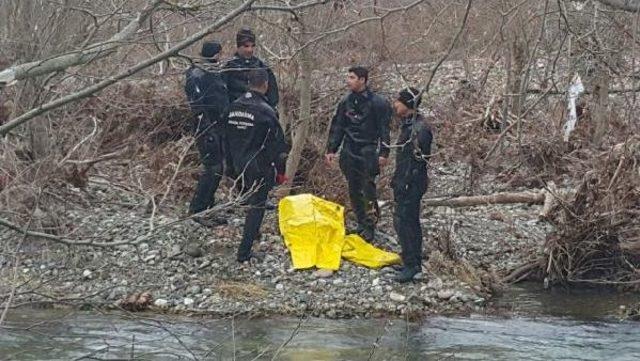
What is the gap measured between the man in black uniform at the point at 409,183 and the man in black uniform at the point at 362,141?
0.60 metres

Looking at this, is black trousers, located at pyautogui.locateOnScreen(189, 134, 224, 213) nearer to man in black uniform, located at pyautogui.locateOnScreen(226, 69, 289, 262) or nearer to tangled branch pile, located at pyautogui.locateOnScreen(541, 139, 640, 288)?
man in black uniform, located at pyautogui.locateOnScreen(226, 69, 289, 262)

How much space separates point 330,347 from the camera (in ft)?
30.0

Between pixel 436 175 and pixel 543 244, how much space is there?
4.23 meters

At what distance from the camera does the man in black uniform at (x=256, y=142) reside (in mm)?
10398

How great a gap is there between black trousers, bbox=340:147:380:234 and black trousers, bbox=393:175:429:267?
0.87 meters

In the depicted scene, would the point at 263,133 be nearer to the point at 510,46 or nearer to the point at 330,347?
the point at 330,347

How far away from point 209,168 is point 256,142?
3.88 feet

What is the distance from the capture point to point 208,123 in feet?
37.3

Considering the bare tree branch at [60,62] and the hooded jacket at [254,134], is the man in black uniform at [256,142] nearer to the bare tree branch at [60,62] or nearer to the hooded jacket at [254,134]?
the hooded jacket at [254,134]

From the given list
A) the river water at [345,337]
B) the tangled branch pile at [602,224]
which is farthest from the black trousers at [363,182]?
the tangled branch pile at [602,224]

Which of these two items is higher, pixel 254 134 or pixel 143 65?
pixel 143 65

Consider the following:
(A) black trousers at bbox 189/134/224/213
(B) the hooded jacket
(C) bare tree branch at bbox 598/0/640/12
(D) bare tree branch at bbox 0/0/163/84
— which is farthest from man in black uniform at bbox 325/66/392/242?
(D) bare tree branch at bbox 0/0/163/84

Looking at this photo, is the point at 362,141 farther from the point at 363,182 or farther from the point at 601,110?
the point at 601,110

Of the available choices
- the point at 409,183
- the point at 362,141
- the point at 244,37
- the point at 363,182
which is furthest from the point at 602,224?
the point at 244,37
